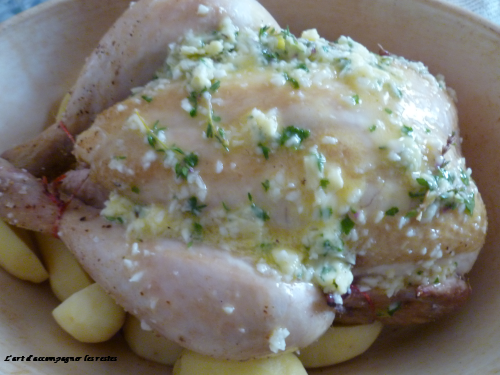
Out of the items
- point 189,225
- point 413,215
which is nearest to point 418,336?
point 413,215

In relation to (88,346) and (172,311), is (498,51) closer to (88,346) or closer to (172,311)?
(172,311)

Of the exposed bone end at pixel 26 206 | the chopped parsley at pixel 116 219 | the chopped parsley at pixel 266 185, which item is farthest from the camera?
the exposed bone end at pixel 26 206

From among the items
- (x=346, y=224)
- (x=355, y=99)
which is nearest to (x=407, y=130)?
(x=355, y=99)

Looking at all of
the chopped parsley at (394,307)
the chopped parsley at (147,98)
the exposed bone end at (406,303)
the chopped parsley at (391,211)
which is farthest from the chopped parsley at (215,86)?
the chopped parsley at (394,307)

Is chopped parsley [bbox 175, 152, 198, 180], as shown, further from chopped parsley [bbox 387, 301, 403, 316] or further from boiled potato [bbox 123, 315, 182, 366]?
chopped parsley [bbox 387, 301, 403, 316]

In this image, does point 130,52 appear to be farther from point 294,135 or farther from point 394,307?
point 394,307

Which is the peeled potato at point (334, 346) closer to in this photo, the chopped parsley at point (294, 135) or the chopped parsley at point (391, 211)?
the chopped parsley at point (391, 211)
